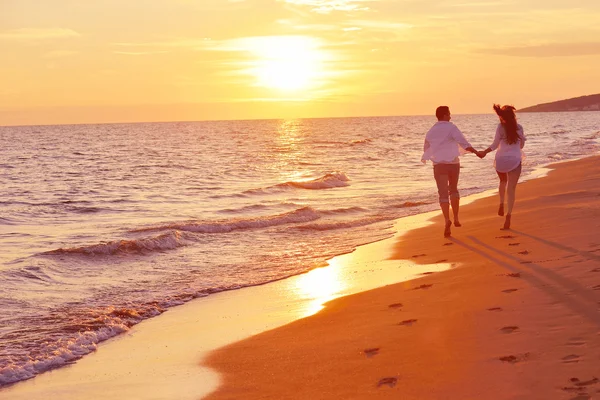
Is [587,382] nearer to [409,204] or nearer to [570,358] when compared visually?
[570,358]

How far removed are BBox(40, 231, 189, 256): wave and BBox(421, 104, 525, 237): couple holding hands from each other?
5935mm

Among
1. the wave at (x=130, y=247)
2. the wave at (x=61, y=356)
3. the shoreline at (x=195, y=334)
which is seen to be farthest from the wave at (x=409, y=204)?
the wave at (x=61, y=356)

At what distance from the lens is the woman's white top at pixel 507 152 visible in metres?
10.9

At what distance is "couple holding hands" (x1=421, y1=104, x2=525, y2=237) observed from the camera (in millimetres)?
10922

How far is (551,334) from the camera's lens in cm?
540

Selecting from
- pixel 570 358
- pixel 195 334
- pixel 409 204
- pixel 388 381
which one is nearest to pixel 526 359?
pixel 570 358

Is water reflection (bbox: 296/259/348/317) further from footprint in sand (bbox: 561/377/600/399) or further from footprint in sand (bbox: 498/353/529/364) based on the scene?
footprint in sand (bbox: 561/377/600/399)

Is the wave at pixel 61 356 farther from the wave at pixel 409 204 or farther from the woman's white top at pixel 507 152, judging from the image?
the wave at pixel 409 204

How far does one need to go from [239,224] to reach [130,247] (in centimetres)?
366

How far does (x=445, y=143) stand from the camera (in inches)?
443

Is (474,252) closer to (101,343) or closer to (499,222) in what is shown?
(499,222)

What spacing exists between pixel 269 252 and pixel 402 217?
16.5ft

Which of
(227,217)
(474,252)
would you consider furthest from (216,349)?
(227,217)

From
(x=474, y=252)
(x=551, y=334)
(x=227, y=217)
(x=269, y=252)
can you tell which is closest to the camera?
(x=551, y=334)
